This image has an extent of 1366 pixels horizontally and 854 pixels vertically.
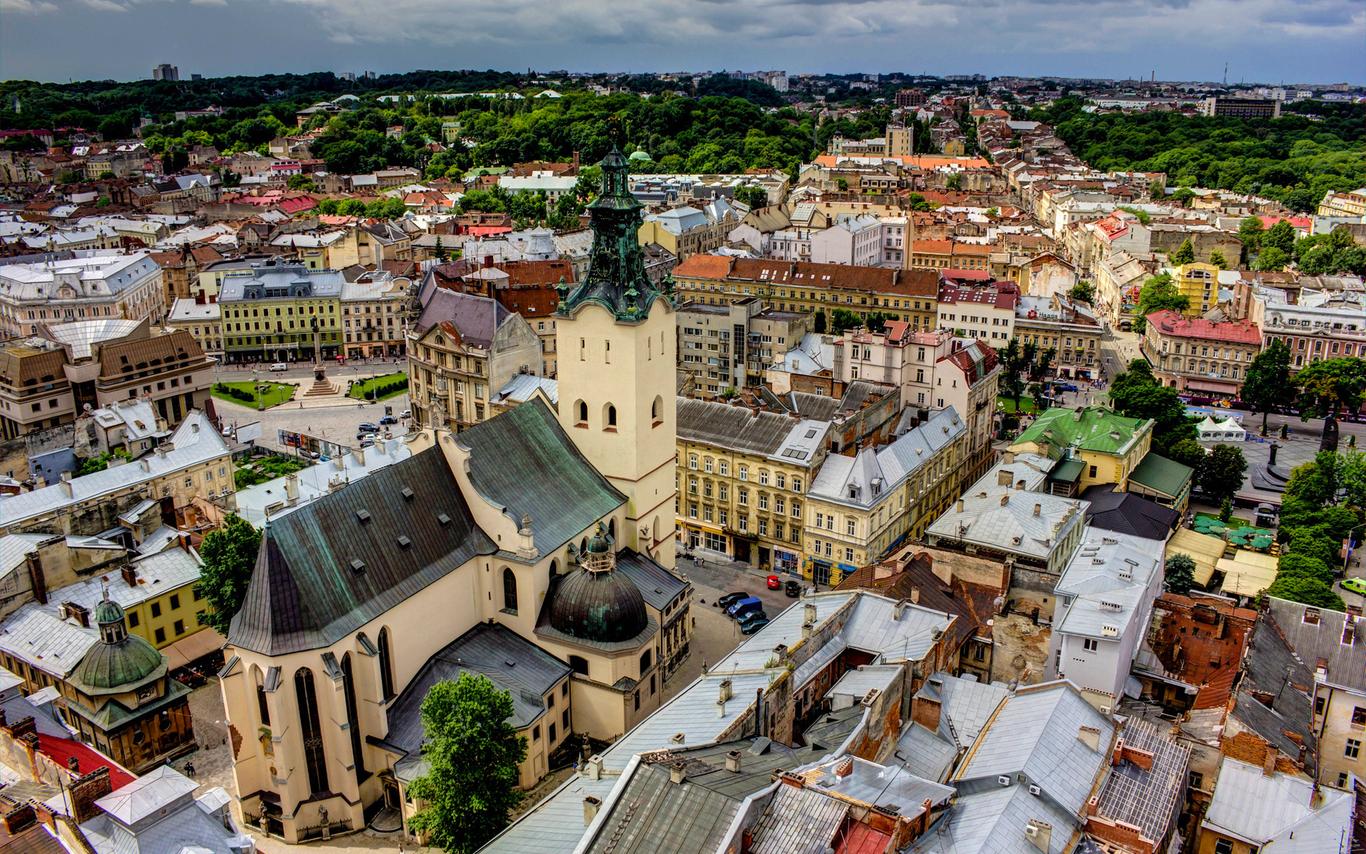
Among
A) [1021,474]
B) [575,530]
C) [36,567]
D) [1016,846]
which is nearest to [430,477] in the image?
[575,530]

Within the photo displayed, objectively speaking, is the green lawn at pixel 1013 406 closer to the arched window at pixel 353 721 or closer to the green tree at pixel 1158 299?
the green tree at pixel 1158 299

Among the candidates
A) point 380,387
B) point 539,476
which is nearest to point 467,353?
point 380,387

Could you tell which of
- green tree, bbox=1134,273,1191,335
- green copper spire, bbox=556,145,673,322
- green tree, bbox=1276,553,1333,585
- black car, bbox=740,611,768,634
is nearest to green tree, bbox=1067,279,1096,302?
green tree, bbox=1134,273,1191,335

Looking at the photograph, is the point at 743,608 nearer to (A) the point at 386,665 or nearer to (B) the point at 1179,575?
(A) the point at 386,665

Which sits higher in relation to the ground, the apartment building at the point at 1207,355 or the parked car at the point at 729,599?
the apartment building at the point at 1207,355

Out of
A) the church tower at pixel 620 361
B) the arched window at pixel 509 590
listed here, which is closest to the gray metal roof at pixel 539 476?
the church tower at pixel 620 361

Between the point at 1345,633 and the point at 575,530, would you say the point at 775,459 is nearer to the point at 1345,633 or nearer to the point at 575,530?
the point at 575,530
